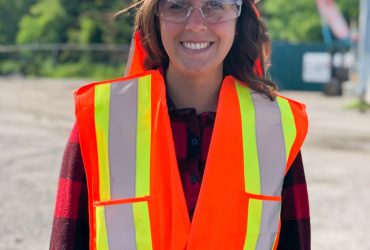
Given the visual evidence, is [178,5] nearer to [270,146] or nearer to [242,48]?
[242,48]

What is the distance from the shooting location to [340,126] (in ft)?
50.7

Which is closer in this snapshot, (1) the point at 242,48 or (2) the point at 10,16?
(1) the point at 242,48

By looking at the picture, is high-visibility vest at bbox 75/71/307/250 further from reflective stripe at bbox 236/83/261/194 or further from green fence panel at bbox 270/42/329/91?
green fence panel at bbox 270/42/329/91

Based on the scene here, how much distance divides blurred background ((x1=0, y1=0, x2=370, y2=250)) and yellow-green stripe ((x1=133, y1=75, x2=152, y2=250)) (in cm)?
236

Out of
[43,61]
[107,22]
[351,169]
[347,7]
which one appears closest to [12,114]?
[351,169]

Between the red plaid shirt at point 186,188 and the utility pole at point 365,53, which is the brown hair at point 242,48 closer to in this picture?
the red plaid shirt at point 186,188

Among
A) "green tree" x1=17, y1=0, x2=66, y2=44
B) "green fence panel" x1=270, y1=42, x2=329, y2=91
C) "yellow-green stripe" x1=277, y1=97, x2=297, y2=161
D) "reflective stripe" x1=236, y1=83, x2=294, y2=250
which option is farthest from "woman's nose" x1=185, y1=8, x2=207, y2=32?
"green tree" x1=17, y1=0, x2=66, y2=44

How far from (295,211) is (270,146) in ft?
0.73

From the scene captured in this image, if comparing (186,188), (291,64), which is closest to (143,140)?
(186,188)

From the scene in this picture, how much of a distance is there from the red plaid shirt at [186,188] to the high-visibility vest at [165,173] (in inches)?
2.3

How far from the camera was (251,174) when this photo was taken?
2.35m

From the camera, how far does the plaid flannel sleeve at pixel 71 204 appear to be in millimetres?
2316

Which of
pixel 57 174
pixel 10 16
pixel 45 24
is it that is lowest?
pixel 57 174

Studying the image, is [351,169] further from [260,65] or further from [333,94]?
[333,94]
